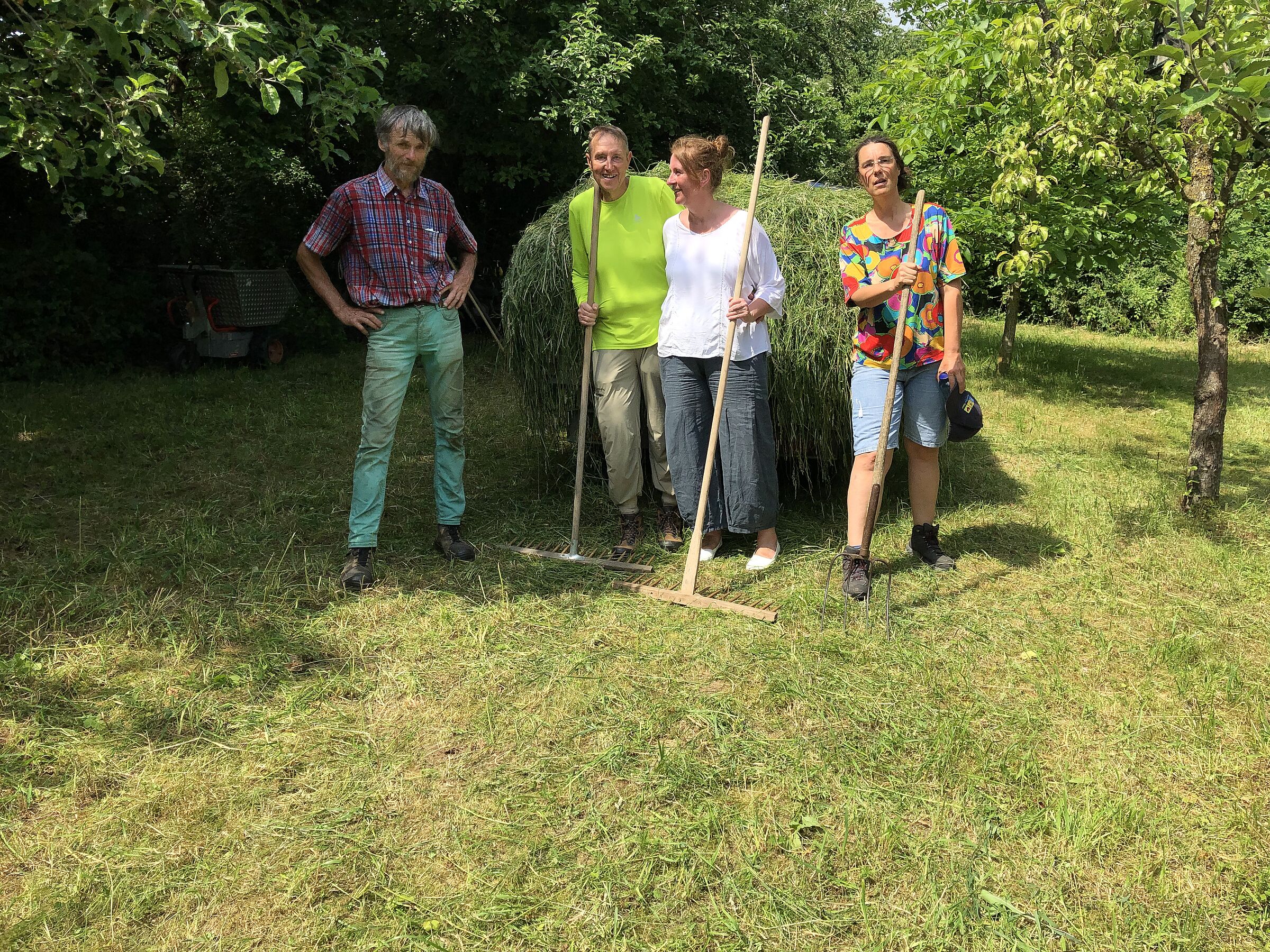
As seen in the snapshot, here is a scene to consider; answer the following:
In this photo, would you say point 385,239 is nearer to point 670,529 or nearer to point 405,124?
point 405,124

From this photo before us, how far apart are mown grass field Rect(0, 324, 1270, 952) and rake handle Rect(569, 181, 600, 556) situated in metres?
0.30

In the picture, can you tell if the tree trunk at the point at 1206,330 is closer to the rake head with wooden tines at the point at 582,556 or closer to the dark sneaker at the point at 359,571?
the rake head with wooden tines at the point at 582,556

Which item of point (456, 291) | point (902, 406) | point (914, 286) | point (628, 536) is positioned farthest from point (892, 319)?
point (456, 291)

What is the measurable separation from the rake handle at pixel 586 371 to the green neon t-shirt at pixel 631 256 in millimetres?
47

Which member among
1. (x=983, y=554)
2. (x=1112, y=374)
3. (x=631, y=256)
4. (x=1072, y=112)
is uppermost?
(x=1072, y=112)

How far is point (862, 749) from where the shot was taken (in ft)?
9.91

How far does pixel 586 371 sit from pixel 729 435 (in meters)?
0.73

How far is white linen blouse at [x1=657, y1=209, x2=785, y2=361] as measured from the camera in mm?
4230

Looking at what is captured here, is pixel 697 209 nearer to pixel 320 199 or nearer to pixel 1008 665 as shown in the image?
pixel 1008 665

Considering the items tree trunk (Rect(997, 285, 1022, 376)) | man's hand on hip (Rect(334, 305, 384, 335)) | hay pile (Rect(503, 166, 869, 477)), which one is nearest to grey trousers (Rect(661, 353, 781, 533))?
hay pile (Rect(503, 166, 869, 477))

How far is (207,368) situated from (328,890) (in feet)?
27.6

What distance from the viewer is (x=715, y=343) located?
429 centimetres

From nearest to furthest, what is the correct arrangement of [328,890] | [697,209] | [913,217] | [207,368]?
[328,890] < [913,217] < [697,209] < [207,368]

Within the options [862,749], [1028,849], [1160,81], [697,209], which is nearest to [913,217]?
[697,209]
